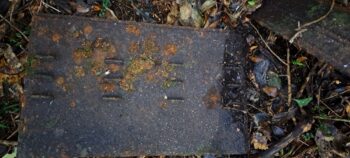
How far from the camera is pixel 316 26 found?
2.08 metres

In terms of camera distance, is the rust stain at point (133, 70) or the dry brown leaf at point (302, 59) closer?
the rust stain at point (133, 70)

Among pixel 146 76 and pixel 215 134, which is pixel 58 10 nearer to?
pixel 146 76

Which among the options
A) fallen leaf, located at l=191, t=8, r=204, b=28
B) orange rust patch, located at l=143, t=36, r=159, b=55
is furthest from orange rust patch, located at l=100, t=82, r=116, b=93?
fallen leaf, located at l=191, t=8, r=204, b=28

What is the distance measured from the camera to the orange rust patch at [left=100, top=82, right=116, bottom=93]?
196cm

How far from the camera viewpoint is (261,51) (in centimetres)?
222

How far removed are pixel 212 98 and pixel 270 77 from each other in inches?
16.2

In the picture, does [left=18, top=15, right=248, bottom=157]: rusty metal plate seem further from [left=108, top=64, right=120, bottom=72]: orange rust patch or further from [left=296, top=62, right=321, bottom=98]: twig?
[left=296, top=62, right=321, bottom=98]: twig

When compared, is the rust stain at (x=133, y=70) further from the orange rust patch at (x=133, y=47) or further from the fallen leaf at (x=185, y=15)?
the fallen leaf at (x=185, y=15)

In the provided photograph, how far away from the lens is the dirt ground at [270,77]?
2068mm

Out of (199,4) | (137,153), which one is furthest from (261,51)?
(137,153)

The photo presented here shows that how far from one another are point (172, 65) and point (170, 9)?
0.36 meters

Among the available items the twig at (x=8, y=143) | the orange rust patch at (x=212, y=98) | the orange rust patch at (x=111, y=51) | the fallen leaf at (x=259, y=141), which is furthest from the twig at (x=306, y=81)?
the twig at (x=8, y=143)

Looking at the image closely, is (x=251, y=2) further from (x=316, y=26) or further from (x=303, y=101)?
(x=303, y=101)

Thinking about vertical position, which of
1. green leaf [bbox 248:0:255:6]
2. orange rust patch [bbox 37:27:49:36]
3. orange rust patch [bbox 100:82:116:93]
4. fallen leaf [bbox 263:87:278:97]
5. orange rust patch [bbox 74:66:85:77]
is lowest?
fallen leaf [bbox 263:87:278:97]
